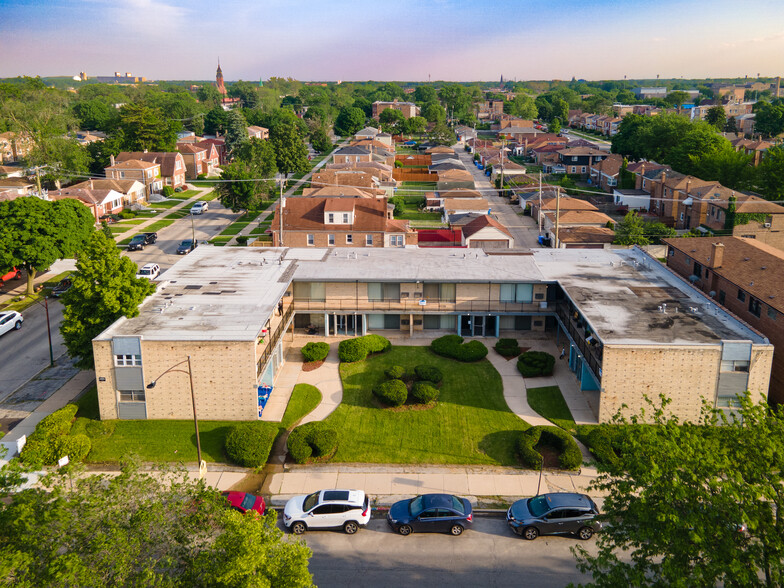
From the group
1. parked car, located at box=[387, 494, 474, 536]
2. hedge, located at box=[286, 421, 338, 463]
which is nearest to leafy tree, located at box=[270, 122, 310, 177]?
hedge, located at box=[286, 421, 338, 463]

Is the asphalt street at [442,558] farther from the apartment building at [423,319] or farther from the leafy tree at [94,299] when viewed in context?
the leafy tree at [94,299]

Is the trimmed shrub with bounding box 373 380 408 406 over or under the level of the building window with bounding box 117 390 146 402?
under

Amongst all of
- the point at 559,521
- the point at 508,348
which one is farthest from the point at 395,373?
the point at 559,521

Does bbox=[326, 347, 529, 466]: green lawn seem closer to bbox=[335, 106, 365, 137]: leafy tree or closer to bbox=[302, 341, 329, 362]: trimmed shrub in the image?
bbox=[302, 341, 329, 362]: trimmed shrub

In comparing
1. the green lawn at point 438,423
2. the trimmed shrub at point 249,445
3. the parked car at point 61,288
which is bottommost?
the green lawn at point 438,423

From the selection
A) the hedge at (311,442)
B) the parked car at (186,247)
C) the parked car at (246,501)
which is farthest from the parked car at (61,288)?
the parked car at (246,501)

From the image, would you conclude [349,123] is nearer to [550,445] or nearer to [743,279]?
[743,279]

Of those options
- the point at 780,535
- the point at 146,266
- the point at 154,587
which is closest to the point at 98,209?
the point at 146,266
